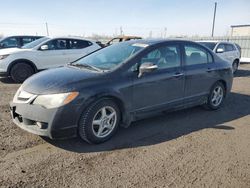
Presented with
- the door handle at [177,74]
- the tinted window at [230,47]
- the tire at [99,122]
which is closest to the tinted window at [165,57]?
the door handle at [177,74]

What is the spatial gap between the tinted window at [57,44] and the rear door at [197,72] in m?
5.87

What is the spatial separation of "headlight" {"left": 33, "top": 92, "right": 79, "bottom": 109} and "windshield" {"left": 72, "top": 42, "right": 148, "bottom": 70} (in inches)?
35.9

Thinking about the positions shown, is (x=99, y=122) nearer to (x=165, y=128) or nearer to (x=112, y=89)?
(x=112, y=89)

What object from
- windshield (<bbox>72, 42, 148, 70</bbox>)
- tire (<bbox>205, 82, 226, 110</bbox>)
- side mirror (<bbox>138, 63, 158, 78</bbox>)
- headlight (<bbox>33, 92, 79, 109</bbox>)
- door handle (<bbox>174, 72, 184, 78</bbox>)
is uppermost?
windshield (<bbox>72, 42, 148, 70</bbox>)

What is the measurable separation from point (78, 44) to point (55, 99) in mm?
7024

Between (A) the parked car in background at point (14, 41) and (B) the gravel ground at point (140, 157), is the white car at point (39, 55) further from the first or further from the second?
(A) the parked car in background at point (14, 41)

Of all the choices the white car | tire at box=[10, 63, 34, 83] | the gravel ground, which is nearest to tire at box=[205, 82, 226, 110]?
the gravel ground

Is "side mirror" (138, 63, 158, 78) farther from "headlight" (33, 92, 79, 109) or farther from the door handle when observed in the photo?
"headlight" (33, 92, 79, 109)

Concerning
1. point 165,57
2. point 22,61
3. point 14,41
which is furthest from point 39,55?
point 165,57

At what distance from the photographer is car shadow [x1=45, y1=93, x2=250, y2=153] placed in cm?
385

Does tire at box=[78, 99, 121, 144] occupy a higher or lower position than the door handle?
lower

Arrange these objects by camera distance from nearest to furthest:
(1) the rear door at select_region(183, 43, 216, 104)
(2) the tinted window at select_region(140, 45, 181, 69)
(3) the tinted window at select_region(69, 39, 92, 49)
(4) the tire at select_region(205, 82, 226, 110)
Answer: (2) the tinted window at select_region(140, 45, 181, 69) → (1) the rear door at select_region(183, 43, 216, 104) → (4) the tire at select_region(205, 82, 226, 110) → (3) the tinted window at select_region(69, 39, 92, 49)

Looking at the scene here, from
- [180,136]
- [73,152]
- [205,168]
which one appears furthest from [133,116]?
[205,168]

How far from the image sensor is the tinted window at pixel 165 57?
446 centimetres
